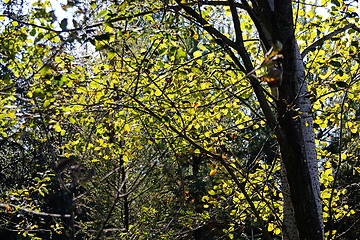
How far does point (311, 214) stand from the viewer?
8.16ft

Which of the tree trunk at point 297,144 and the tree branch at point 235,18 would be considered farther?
the tree trunk at point 297,144

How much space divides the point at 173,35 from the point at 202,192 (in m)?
7.41

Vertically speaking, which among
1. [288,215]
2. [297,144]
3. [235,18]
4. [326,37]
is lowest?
[288,215]

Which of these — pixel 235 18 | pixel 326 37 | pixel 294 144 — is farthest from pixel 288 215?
pixel 235 18

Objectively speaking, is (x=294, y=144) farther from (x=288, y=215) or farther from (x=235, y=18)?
(x=235, y=18)

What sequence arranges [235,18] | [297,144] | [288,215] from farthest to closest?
[288,215] → [297,144] → [235,18]

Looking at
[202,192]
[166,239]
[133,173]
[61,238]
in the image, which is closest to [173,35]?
[166,239]

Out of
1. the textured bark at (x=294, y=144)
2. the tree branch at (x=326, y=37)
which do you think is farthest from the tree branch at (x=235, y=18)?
the tree branch at (x=326, y=37)

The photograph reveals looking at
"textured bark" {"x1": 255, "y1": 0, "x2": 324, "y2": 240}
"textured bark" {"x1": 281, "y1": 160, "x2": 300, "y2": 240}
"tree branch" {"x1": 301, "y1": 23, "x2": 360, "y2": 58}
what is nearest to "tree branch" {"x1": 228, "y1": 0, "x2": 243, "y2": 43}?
"textured bark" {"x1": 255, "y1": 0, "x2": 324, "y2": 240}

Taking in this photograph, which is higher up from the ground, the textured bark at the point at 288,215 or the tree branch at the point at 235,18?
the tree branch at the point at 235,18

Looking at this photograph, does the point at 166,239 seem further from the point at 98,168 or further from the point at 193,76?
the point at 98,168

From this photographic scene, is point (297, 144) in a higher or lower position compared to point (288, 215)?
higher

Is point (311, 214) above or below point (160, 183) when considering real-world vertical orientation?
below

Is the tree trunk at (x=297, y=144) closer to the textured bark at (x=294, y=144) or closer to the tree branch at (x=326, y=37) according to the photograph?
the textured bark at (x=294, y=144)
